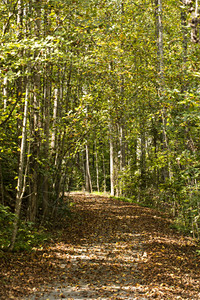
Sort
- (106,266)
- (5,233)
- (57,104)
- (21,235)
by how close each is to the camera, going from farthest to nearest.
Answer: (57,104) → (21,235) → (5,233) → (106,266)

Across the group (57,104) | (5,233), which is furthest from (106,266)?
(57,104)

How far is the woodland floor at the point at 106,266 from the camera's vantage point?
5094mm

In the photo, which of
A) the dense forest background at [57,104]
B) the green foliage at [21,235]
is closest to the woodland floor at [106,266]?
the green foliage at [21,235]

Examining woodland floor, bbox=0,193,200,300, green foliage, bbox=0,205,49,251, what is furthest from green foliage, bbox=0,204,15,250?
woodland floor, bbox=0,193,200,300

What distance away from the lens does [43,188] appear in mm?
8906

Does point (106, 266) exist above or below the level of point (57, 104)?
below

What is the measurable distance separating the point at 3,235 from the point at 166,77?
773 cm

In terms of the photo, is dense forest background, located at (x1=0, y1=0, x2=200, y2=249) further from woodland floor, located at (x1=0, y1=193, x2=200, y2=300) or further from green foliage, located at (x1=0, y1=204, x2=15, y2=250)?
woodland floor, located at (x1=0, y1=193, x2=200, y2=300)

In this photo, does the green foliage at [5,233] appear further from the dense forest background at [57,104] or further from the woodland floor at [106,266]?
the woodland floor at [106,266]

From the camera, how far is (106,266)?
20.9 feet

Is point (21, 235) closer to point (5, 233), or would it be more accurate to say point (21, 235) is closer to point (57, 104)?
point (5, 233)

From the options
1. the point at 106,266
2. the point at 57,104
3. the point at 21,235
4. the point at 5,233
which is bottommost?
the point at 106,266

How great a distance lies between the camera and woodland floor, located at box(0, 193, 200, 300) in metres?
5.09

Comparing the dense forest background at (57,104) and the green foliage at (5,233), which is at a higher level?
the dense forest background at (57,104)
